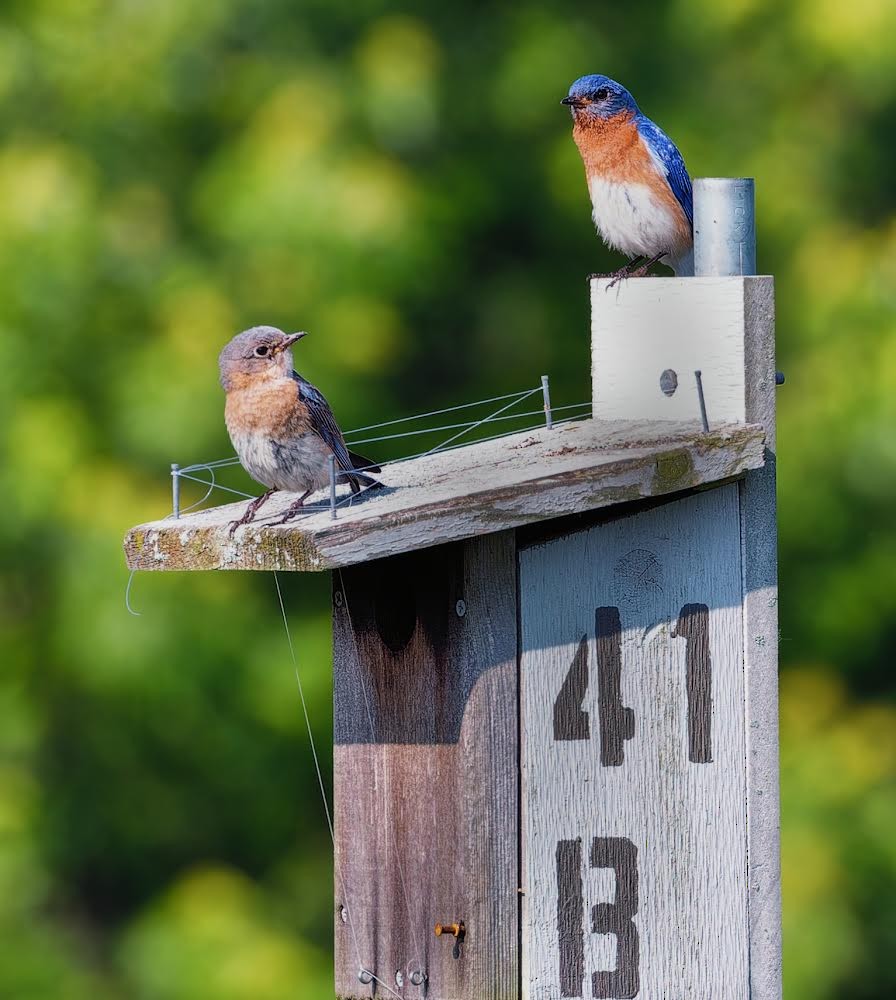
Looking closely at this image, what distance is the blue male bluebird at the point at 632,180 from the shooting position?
390 cm

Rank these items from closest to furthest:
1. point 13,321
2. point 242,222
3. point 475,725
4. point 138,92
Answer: point 475,725 → point 242,222 → point 13,321 → point 138,92

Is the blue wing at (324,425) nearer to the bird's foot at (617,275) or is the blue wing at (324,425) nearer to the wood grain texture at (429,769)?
the wood grain texture at (429,769)

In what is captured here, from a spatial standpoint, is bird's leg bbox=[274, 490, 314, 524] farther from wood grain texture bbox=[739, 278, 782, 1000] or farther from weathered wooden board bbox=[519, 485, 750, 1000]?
wood grain texture bbox=[739, 278, 782, 1000]

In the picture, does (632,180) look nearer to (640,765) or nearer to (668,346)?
(668,346)

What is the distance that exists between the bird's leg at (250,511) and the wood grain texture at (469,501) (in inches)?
0.7

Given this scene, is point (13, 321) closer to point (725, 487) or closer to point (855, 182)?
point (855, 182)

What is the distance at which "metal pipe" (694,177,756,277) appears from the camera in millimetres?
3488

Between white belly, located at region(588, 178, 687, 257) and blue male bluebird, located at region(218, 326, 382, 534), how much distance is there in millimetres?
828

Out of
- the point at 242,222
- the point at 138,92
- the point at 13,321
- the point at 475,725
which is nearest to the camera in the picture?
the point at 475,725

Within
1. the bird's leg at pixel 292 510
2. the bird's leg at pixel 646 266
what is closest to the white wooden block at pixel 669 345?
the bird's leg at pixel 646 266

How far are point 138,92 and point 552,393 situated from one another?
195 cm

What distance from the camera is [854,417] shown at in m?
6.78

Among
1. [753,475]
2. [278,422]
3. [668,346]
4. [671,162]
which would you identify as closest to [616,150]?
[671,162]

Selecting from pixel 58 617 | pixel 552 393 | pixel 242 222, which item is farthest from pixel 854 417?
pixel 58 617
